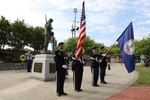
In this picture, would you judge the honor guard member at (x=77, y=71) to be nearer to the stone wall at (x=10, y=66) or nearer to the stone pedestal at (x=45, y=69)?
the stone pedestal at (x=45, y=69)

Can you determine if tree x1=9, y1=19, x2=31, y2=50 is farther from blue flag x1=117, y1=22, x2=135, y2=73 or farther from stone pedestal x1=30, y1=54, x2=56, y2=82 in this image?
blue flag x1=117, y1=22, x2=135, y2=73

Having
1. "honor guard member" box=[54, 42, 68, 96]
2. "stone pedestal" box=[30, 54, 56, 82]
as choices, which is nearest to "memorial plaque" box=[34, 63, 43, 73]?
"stone pedestal" box=[30, 54, 56, 82]

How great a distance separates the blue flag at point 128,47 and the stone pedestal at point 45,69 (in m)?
4.27

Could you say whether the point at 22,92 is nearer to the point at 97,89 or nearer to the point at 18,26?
the point at 97,89

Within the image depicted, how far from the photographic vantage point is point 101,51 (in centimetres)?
1393


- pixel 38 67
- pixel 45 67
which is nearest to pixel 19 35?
pixel 38 67

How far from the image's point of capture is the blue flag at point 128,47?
12344 millimetres

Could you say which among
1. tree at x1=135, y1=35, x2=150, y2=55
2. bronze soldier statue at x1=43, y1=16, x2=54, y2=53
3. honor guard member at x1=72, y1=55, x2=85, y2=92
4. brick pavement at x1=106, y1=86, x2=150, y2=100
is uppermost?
tree at x1=135, y1=35, x2=150, y2=55

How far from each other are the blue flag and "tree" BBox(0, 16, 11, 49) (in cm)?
3503

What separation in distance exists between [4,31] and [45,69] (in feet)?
108

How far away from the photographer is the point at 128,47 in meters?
12.5

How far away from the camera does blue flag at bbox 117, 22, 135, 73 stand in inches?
486

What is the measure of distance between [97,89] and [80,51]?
70.4 inches

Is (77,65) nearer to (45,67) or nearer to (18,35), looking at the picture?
(45,67)
